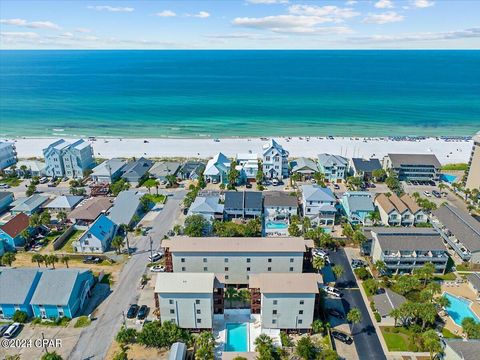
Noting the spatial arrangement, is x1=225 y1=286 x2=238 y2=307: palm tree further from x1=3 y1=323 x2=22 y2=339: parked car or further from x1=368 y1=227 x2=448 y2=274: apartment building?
x1=3 y1=323 x2=22 y2=339: parked car

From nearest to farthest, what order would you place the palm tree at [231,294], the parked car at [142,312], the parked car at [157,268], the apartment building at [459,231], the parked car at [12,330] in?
1. the parked car at [12,330]
2. the parked car at [142,312]
3. the palm tree at [231,294]
4. the parked car at [157,268]
5. the apartment building at [459,231]

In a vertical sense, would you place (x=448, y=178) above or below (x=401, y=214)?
below

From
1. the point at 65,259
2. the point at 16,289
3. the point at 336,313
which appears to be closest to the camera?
the point at 16,289

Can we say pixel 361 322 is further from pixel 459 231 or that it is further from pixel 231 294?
pixel 459 231

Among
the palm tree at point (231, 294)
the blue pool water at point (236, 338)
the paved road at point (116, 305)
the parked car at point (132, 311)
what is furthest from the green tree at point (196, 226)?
the blue pool water at point (236, 338)

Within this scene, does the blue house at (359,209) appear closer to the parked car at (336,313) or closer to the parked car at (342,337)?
the parked car at (336,313)

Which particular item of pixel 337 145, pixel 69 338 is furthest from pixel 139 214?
pixel 337 145

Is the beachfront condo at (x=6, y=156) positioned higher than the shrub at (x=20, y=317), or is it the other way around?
the beachfront condo at (x=6, y=156)

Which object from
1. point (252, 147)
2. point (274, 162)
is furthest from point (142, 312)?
point (252, 147)
